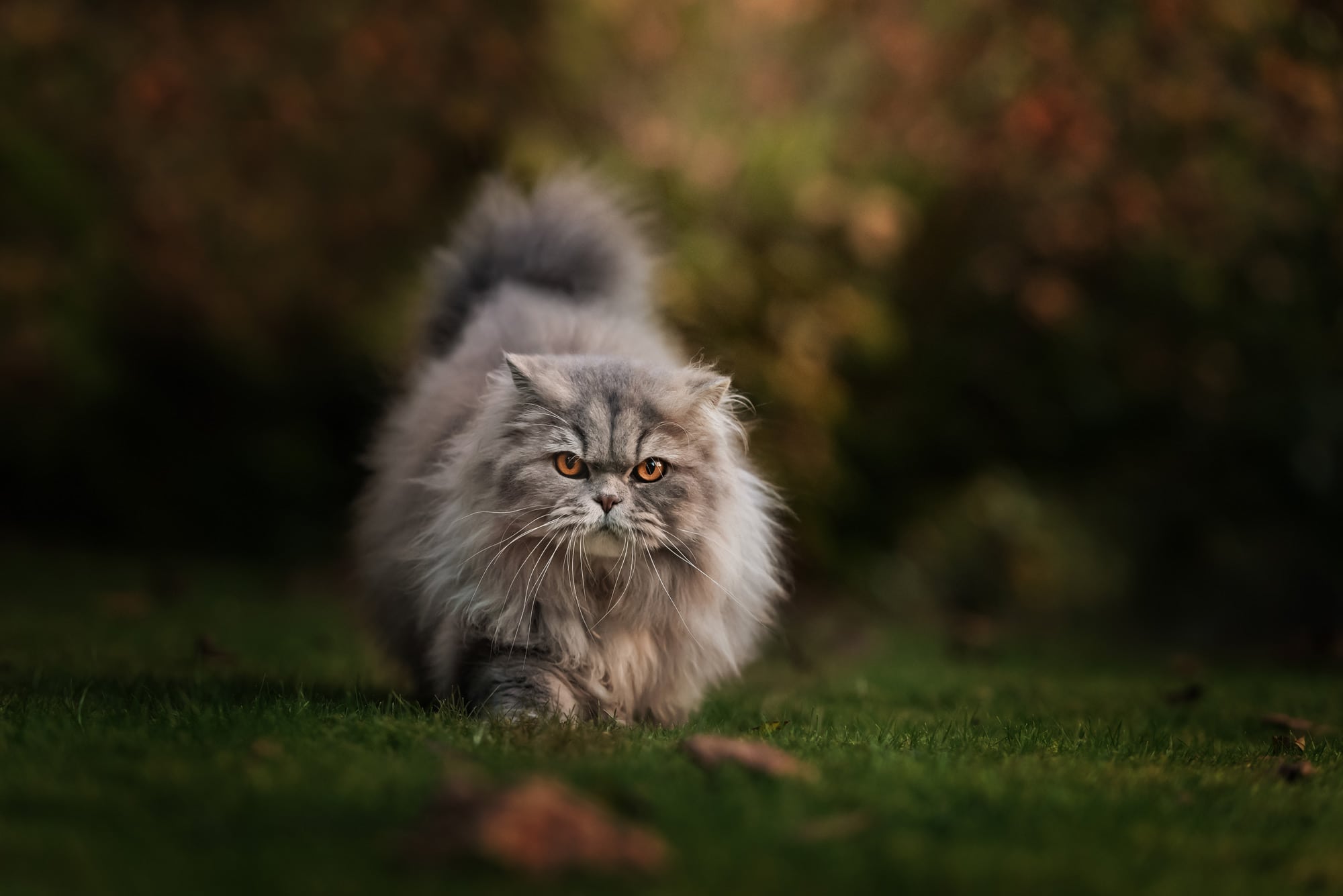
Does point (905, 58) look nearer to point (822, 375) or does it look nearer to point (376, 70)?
point (822, 375)

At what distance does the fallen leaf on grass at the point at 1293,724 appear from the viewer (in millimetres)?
4477

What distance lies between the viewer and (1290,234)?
793 centimetres

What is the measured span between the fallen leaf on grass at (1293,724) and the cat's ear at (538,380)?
2.71 meters

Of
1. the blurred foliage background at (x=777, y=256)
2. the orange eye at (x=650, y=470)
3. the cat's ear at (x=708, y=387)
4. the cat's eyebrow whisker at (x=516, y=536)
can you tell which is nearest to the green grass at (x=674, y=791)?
the cat's eyebrow whisker at (x=516, y=536)

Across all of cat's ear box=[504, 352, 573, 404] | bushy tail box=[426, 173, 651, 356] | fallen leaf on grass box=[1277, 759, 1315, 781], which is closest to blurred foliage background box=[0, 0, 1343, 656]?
bushy tail box=[426, 173, 651, 356]

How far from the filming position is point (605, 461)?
3.93 metres

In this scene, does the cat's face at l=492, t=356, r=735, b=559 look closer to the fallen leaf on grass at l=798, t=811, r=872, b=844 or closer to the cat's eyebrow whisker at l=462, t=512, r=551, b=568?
Result: the cat's eyebrow whisker at l=462, t=512, r=551, b=568

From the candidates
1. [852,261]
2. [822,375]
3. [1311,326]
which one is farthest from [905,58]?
[1311,326]

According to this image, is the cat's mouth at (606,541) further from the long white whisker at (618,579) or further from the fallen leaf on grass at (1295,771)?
the fallen leaf on grass at (1295,771)

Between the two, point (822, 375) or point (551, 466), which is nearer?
point (551, 466)

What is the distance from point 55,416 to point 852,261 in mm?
5865

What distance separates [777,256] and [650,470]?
524 centimetres

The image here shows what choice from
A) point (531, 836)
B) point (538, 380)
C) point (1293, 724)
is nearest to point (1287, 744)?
point (1293, 724)

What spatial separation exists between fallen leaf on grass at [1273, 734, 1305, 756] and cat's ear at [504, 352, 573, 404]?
236 centimetres
